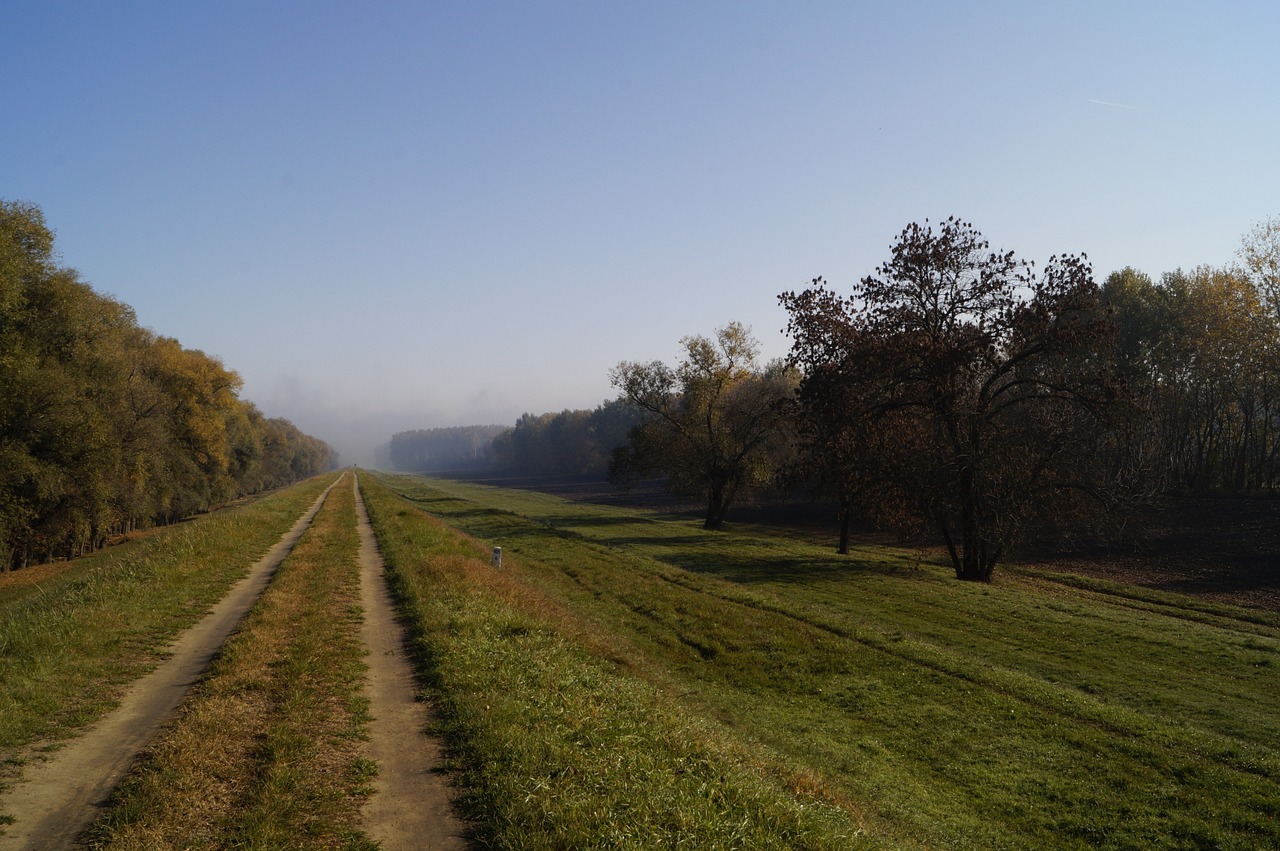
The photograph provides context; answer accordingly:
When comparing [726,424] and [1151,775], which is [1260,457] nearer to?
[726,424]

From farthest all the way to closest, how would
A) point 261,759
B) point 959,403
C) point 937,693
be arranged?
point 959,403 < point 937,693 < point 261,759

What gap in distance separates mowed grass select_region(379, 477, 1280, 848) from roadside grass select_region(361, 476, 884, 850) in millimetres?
88

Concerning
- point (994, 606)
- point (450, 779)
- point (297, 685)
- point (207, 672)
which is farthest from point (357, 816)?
point (994, 606)

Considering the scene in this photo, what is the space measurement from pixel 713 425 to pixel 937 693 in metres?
41.1

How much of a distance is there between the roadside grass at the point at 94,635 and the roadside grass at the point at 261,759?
4.71ft

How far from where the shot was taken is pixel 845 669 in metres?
16.9

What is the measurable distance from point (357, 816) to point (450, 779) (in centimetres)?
116

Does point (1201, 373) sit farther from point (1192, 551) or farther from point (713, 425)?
point (713, 425)

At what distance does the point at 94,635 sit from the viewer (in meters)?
13.0

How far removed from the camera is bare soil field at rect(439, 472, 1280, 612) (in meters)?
32.5

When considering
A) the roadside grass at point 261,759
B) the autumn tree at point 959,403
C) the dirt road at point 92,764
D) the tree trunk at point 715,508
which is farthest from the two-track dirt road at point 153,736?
the tree trunk at point 715,508

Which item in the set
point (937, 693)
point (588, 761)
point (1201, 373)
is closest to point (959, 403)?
point (937, 693)

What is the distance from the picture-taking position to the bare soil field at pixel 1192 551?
32.5 metres

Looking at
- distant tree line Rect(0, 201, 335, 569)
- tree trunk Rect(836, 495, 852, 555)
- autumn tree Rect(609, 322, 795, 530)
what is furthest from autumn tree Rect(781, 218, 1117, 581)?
distant tree line Rect(0, 201, 335, 569)
